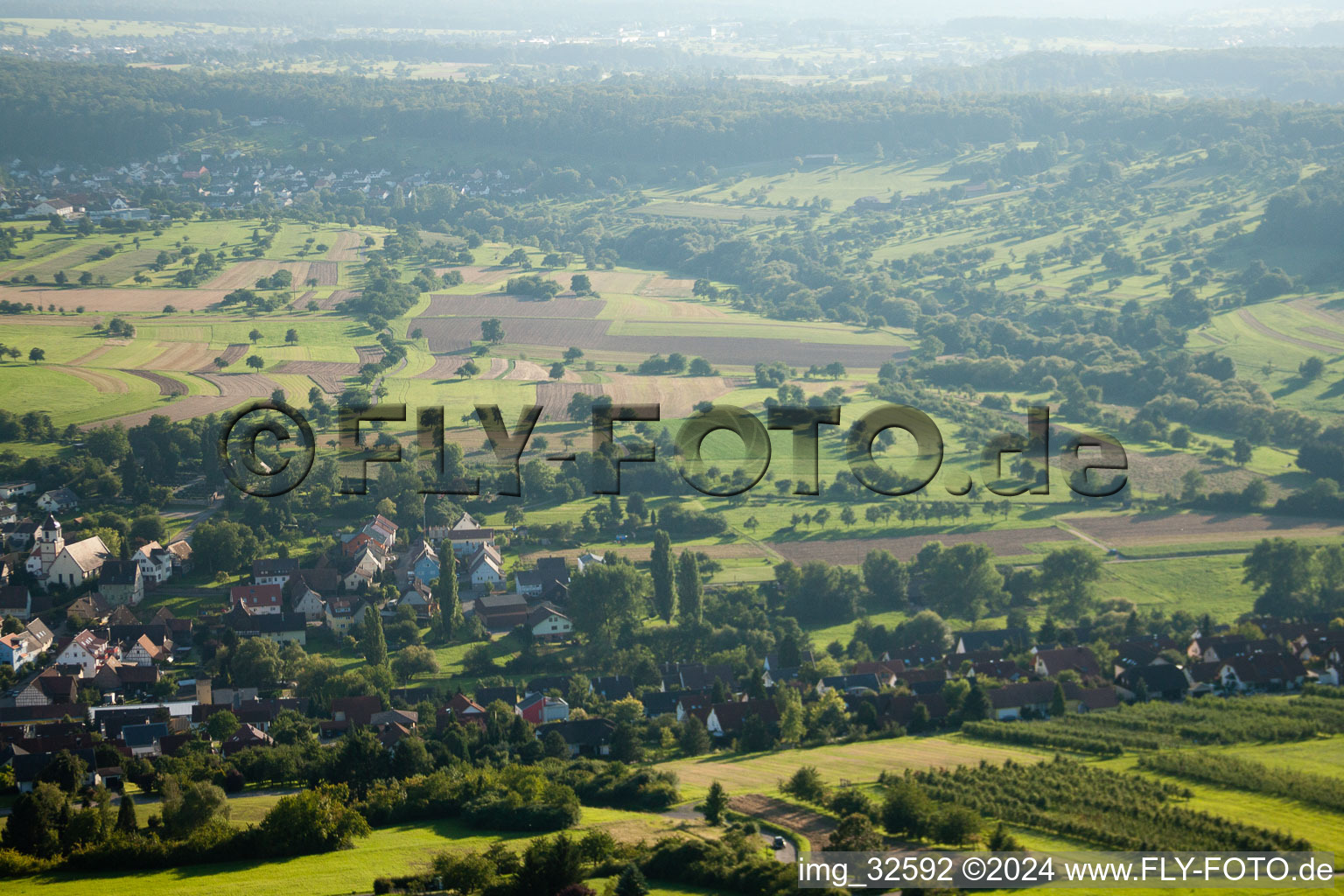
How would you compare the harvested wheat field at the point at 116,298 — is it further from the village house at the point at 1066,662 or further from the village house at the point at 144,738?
the village house at the point at 1066,662

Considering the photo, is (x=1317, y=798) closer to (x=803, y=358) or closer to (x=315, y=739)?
(x=315, y=739)

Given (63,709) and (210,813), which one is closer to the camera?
(210,813)

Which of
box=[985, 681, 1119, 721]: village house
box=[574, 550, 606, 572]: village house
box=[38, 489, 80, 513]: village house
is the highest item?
box=[38, 489, 80, 513]: village house

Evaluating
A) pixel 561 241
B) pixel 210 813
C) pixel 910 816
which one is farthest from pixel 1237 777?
pixel 561 241

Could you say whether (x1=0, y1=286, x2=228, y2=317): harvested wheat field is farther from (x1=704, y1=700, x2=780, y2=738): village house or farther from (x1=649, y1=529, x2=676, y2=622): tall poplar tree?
(x1=704, y1=700, x2=780, y2=738): village house

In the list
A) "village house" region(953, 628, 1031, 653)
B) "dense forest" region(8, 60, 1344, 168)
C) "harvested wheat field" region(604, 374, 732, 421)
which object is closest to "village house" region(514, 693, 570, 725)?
"village house" region(953, 628, 1031, 653)

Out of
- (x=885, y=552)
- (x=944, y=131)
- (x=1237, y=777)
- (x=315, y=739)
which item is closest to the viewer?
(x=1237, y=777)

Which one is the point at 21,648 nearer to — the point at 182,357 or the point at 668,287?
the point at 182,357
